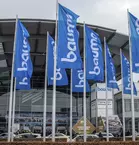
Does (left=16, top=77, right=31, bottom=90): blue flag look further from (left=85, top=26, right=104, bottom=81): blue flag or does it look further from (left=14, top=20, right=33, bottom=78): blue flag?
(left=85, top=26, right=104, bottom=81): blue flag

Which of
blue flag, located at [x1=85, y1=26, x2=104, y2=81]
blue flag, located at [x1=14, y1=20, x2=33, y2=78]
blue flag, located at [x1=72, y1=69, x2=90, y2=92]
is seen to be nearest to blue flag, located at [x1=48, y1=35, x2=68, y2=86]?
blue flag, located at [x1=85, y1=26, x2=104, y2=81]

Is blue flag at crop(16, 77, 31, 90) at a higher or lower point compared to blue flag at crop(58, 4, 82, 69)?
lower

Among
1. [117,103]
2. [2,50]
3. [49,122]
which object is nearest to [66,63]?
[2,50]

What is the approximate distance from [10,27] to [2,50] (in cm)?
632

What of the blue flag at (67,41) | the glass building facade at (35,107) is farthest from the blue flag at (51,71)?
the glass building facade at (35,107)

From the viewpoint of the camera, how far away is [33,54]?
4119 cm

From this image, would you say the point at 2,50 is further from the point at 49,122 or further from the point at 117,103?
the point at 117,103

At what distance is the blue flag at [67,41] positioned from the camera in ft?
54.6

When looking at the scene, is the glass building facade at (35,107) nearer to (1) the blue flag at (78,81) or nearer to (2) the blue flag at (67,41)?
(1) the blue flag at (78,81)

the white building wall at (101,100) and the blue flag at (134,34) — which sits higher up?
the blue flag at (134,34)

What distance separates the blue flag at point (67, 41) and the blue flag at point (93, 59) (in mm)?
2234

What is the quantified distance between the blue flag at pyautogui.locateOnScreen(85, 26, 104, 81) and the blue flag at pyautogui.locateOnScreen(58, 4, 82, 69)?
2234mm

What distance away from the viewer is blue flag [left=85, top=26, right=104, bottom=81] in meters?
19.4

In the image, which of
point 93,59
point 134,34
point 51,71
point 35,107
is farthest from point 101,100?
point 134,34
